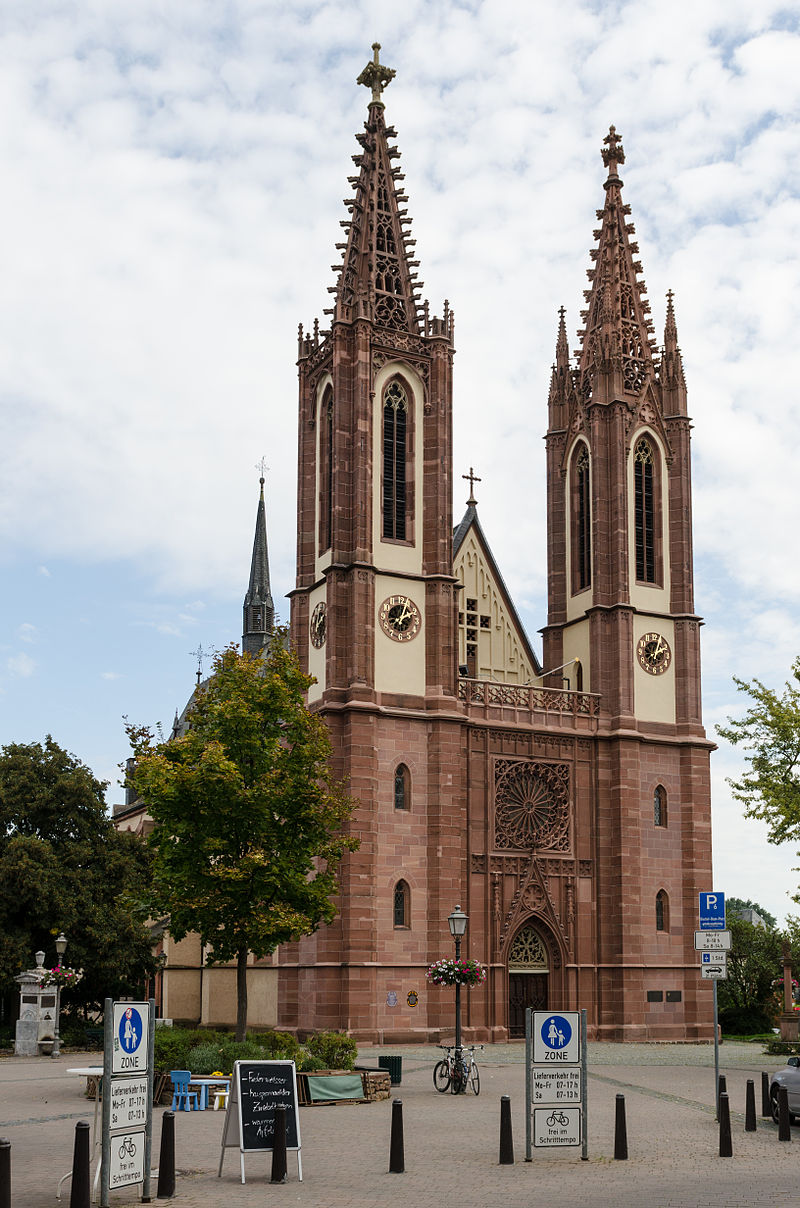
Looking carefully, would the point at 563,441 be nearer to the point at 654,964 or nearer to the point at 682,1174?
the point at 654,964

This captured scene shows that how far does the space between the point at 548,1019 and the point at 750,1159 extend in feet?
10.0

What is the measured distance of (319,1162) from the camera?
58.0 feet

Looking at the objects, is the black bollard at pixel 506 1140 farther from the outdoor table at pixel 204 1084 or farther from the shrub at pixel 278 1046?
the shrub at pixel 278 1046

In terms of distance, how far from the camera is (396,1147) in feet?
54.9

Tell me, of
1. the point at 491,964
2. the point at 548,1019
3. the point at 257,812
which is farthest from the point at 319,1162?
the point at 491,964

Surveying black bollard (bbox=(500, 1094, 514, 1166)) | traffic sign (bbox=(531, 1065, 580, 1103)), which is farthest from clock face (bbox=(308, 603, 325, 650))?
black bollard (bbox=(500, 1094, 514, 1166))

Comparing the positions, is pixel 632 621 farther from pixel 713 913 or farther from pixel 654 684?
pixel 713 913

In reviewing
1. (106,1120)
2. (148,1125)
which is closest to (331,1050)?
(148,1125)

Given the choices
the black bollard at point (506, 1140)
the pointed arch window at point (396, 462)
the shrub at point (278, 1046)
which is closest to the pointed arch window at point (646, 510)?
the pointed arch window at point (396, 462)

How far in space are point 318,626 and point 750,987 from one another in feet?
77.1

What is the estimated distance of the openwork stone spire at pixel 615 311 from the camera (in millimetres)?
55156

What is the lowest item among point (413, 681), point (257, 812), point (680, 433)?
point (257, 812)

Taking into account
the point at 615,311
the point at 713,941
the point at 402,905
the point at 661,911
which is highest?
the point at 615,311

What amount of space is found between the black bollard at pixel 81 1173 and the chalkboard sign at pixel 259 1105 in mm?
3170
